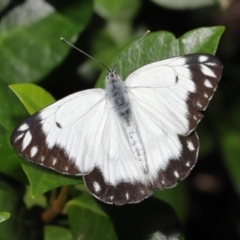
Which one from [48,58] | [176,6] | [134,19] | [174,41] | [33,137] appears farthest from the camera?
[134,19]

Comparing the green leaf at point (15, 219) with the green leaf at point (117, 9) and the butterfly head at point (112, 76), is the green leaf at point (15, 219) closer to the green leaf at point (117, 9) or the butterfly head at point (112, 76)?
the butterfly head at point (112, 76)

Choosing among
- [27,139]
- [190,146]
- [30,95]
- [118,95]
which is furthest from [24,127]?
[190,146]

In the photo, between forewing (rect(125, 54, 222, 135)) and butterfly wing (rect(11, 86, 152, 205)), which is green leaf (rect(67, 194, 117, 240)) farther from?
forewing (rect(125, 54, 222, 135))

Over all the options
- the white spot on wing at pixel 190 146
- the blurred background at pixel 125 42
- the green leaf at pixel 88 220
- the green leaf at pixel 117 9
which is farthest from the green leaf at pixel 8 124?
the green leaf at pixel 117 9

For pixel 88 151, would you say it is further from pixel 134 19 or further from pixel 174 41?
pixel 134 19

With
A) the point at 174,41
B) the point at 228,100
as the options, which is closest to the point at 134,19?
the point at 228,100

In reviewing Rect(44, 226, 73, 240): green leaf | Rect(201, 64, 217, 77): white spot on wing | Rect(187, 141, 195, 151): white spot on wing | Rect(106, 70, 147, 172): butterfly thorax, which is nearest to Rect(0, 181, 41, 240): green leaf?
Rect(44, 226, 73, 240): green leaf

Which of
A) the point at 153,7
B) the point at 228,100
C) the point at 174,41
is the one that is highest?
the point at 174,41
